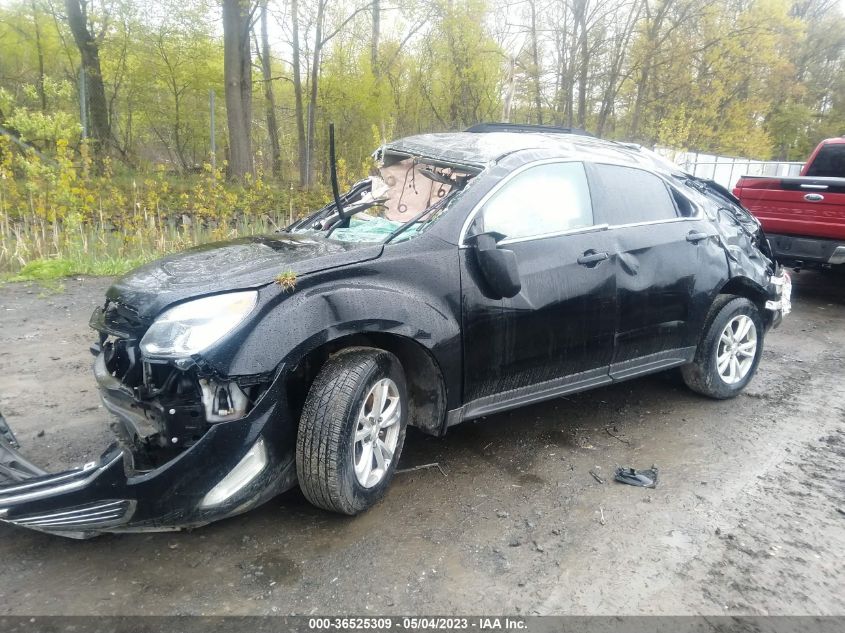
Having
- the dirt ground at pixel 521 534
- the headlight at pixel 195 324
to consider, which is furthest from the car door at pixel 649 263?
the headlight at pixel 195 324

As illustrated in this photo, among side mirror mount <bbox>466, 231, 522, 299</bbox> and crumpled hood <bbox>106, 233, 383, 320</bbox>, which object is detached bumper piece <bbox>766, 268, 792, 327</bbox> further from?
crumpled hood <bbox>106, 233, 383, 320</bbox>

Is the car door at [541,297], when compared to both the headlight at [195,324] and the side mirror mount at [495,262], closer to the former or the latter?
the side mirror mount at [495,262]

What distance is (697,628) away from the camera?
2.34m

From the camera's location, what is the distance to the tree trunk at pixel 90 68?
59.6 feet

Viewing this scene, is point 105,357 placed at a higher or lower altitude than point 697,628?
higher

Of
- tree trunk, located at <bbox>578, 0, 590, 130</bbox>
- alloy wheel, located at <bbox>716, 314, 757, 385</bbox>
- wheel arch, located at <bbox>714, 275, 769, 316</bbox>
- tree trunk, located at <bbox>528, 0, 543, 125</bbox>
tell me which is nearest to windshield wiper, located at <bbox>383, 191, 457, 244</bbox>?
wheel arch, located at <bbox>714, 275, 769, 316</bbox>

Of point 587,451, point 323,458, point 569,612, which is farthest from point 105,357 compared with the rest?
point 587,451

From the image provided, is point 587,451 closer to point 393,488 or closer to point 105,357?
point 393,488

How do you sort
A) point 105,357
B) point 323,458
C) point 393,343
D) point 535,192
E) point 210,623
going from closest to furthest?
point 210,623
point 323,458
point 105,357
point 393,343
point 535,192

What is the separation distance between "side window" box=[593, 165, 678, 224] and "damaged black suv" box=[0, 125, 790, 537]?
2cm

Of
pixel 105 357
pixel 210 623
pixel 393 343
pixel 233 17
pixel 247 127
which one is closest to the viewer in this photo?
pixel 210 623

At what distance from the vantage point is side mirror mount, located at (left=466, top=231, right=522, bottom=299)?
320 centimetres

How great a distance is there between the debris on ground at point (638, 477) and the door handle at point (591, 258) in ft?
3.88

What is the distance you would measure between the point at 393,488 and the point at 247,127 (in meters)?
15.2
